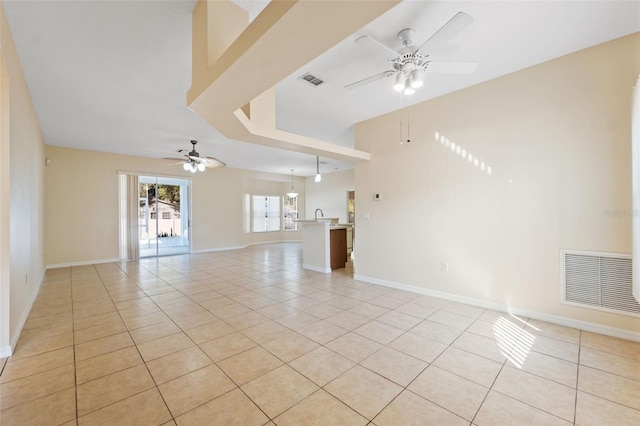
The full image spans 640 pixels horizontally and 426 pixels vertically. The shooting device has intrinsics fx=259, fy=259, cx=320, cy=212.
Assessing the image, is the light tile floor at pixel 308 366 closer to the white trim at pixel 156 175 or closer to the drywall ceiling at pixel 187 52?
the drywall ceiling at pixel 187 52

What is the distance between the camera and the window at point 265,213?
35.2 ft

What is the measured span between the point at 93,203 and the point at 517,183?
887 centimetres

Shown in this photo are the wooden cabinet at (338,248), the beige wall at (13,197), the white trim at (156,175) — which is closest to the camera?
the beige wall at (13,197)

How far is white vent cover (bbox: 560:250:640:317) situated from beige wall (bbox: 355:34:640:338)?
3.1 inches

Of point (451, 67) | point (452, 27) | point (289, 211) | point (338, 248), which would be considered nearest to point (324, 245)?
point (338, 248)

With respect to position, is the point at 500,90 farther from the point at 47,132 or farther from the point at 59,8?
the point at 47,132

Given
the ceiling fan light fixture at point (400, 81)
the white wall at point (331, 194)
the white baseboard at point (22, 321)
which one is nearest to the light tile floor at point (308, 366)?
the white baseboard at point (22, 321)

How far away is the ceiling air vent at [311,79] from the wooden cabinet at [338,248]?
10.3ft

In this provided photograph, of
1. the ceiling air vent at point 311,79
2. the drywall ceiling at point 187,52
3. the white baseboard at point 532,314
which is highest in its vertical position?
the drywall ceiling at point 187,52

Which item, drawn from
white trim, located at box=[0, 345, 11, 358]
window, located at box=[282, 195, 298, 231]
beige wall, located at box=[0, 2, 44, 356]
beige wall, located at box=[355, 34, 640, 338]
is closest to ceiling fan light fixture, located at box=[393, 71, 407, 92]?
beige wall, located at box=[355, 34, 640, 338]

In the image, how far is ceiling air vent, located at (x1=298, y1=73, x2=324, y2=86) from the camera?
3078mm

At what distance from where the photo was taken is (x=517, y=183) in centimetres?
312

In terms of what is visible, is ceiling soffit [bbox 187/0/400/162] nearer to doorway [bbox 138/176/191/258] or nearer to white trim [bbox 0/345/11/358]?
white trim [bbox 0/345/11/358]

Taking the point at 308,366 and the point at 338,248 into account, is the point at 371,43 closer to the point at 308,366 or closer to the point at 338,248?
the point at 308,366
